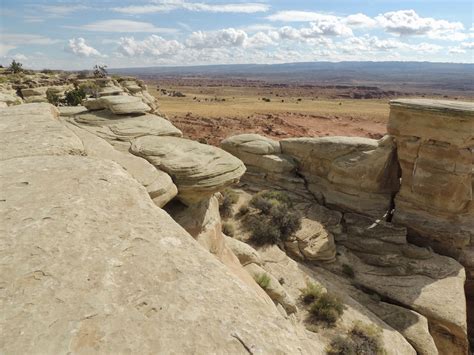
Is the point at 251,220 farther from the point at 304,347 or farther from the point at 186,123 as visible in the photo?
the point at 186,123

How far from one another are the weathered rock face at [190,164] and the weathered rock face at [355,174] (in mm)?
6964

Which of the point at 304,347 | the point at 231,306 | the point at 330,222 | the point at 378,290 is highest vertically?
the point at 231,306

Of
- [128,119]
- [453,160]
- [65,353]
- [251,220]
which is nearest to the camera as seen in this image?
[65,353]

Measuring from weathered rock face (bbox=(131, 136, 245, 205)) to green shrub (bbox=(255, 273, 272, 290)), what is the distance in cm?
262

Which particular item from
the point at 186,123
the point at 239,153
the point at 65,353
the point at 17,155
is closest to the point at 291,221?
the point at 239,153

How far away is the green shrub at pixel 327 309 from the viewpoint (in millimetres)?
9929

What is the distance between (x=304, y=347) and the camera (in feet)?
10.0

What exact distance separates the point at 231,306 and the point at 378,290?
10.2m

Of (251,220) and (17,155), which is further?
(251,220)

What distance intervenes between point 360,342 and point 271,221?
5.27 m

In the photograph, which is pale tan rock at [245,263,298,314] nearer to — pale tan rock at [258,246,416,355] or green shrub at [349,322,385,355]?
pale tan rock at [258,246,416,355]

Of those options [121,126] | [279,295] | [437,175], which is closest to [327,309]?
[279,295]

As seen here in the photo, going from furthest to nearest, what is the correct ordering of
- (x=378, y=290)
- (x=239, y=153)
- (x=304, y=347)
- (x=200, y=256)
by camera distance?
1. (x=239, y=153)
2. (x=378, y=290)
3. (x=200, y=256)
4. (x=304, y=347)

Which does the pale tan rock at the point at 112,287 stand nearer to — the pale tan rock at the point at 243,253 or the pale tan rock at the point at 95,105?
the pale tan rock at the point at 243,253
